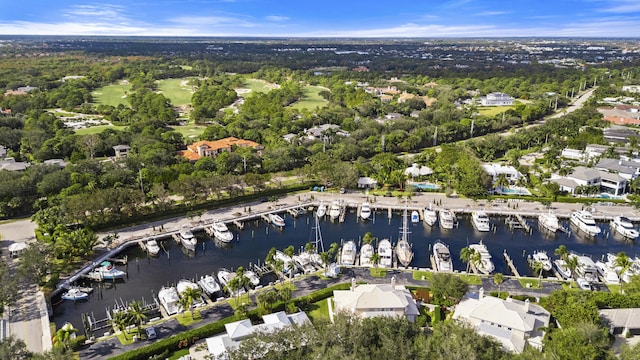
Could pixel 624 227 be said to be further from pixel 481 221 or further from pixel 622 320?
pixel 622 320

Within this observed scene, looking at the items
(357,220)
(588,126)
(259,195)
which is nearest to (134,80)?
(259,195)

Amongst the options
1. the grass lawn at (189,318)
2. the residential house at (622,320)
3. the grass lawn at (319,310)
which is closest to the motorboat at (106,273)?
the grass lawn at (189,318)

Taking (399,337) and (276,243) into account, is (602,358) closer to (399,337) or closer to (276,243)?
(399,337)

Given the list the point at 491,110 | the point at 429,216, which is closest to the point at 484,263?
the point at 429,216

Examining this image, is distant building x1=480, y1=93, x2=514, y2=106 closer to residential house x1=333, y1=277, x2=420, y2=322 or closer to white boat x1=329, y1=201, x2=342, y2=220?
white boat x1=329, y1=201, x2=342, y2=220

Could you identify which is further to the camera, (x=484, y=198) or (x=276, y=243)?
(x=484, y=198)

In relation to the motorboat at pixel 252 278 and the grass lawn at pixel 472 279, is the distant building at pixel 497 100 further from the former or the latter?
the motorboat at pixel 252 278
